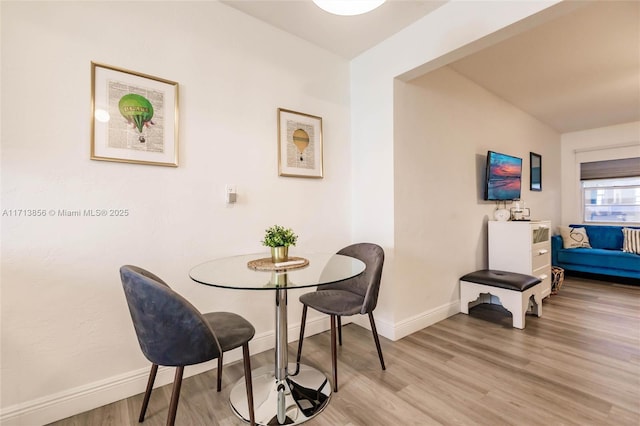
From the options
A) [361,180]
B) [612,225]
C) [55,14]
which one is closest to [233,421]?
[361,180]

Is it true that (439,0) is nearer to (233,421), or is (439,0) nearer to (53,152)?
(53,152)

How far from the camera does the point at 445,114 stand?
2.94 meters

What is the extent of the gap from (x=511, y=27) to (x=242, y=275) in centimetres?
218

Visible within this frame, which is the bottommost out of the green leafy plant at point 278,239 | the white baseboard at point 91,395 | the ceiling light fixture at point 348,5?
the white baseboard at point 91,395

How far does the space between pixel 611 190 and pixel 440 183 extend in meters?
4.41

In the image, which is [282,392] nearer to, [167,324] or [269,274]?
[269,274]

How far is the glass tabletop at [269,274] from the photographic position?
1366 mm

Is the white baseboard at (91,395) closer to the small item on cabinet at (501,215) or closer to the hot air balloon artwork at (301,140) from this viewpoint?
the hot air balloon artwork at (301,140)

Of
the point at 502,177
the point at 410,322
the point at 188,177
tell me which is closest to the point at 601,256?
the point at 502,177

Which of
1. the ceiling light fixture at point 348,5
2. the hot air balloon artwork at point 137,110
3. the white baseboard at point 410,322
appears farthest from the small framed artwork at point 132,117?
the white baseboard at point 410,322

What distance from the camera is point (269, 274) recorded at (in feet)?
5.11

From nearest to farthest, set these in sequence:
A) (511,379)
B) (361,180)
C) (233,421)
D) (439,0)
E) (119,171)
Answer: (233,421), (119,171), (511,379), (439,0), (361,180)

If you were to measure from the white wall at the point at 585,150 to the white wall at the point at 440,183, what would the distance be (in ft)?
8.59

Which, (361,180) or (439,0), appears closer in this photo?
(439,0)
